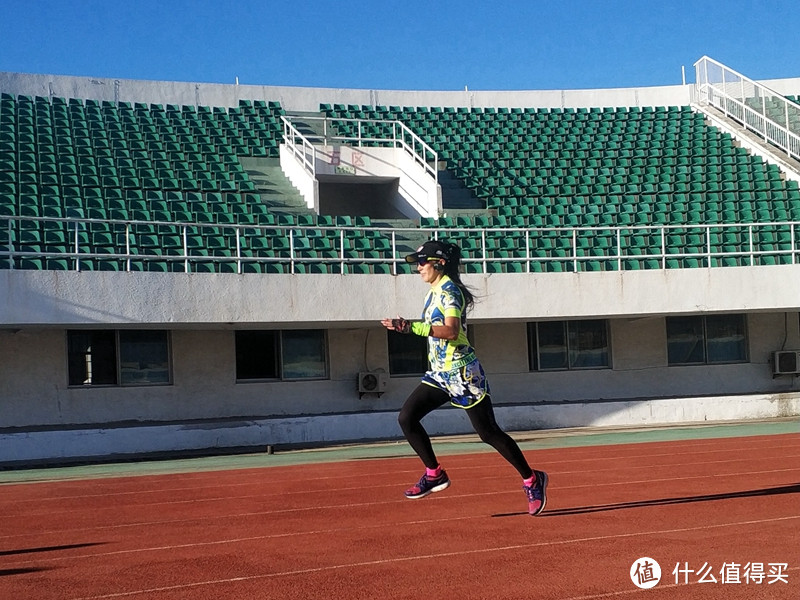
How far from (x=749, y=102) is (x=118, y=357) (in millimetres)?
21129

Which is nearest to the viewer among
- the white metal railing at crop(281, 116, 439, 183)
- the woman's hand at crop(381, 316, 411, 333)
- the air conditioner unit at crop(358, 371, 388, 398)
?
the woman's hand at crop(381, 316, 411, 333)

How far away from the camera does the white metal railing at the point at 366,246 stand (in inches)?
689

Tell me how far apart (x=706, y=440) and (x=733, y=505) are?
748 cm

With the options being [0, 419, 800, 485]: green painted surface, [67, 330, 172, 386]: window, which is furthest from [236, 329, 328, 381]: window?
[0, 419, 800, 485]: green painted surface

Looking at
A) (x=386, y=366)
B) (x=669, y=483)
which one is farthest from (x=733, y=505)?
(x=386, y=366)

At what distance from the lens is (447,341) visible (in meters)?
7.25

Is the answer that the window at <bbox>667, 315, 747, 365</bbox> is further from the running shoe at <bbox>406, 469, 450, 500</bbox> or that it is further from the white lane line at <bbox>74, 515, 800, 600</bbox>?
the white lane line at <bbox>74, 515, 800, 600</bbox>

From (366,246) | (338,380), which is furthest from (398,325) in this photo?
(366,246)

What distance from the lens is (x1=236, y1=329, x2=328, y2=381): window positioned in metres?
19.5

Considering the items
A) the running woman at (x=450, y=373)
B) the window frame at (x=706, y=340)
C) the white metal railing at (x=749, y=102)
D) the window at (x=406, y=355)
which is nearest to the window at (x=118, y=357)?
the window at (x=406, y=355)

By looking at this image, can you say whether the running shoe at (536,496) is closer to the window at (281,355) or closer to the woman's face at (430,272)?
the woman's face at (430,272)

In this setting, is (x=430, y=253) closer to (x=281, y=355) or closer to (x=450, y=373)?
(x=450, y=373)

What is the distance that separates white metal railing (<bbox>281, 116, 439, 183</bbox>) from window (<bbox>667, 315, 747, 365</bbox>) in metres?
6.50

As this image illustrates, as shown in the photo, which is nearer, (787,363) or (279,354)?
(279,354)
